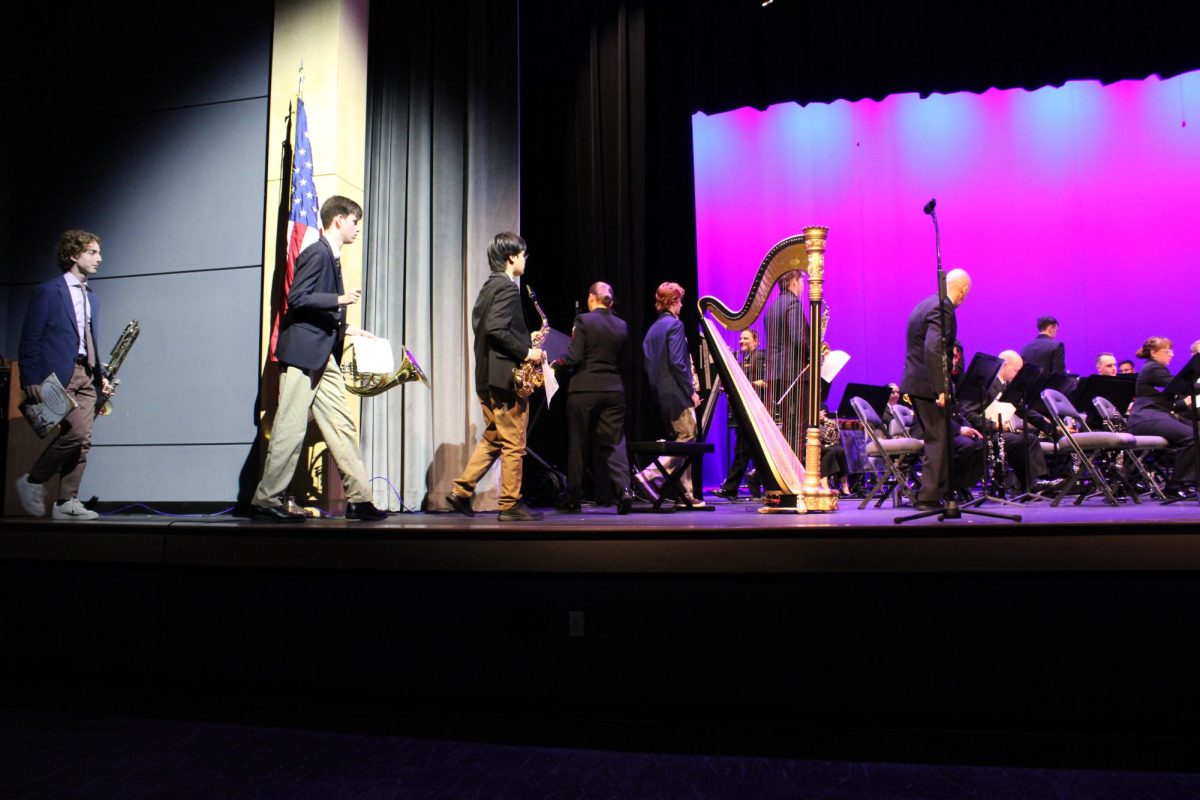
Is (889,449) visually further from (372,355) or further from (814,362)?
(372,355)

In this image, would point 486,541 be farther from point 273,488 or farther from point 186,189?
point 186,189

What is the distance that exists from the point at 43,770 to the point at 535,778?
62.3 inches

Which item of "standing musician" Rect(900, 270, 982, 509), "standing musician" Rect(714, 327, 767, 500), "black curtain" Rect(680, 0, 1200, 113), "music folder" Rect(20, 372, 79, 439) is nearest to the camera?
"music folder" Rect(20, 372, 79, 439)

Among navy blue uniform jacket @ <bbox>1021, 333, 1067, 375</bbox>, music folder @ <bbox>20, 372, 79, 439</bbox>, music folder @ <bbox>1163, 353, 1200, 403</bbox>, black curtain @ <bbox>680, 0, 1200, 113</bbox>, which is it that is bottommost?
music folder @ <bbox>20, 372, 79, 439</bbox>

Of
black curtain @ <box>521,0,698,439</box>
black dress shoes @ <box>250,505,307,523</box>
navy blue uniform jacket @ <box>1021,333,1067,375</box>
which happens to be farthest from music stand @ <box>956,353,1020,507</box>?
black dress shoes @ <box>250,505,307,523</box>

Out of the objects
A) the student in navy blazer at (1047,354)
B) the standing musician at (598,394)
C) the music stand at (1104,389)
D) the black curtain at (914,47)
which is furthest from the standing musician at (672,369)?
the black curtain at (914,47)

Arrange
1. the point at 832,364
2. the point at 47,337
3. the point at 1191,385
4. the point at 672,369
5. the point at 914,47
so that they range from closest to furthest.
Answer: the point at 47,337 → the point at 1191,385 → the point at 672,369 → the point at 832,364 → the point at 914,47

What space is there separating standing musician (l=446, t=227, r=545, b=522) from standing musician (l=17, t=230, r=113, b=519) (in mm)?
2136

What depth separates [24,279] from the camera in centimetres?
658

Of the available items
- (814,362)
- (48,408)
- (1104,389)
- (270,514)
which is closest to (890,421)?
(1104,389)

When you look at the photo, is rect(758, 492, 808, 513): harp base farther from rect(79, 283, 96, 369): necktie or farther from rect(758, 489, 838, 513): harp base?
rect(79, 283, 96, 369): necktie

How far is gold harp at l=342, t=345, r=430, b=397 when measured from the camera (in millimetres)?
5711

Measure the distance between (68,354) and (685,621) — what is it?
12.1 ft

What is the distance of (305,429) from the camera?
473cm
